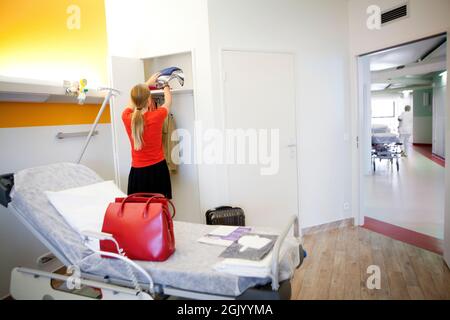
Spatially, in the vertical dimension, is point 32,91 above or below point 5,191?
above

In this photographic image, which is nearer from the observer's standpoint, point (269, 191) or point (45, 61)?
Result: point (45, 61)

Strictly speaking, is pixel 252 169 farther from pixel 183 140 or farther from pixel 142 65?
pixel 142 65

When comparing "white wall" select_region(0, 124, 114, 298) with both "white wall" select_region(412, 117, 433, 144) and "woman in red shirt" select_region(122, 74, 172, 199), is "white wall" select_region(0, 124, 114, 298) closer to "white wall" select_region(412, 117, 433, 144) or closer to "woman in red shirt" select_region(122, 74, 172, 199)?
"woman in red shirt" select_region(122, 74, 172, 199)

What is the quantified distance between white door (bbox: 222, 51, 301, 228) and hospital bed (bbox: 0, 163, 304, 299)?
1413 millimetres

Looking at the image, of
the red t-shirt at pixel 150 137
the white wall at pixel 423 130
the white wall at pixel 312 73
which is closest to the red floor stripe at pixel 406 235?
the white wall at pixel 312 73

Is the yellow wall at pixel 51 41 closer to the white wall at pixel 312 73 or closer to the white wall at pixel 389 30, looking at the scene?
the white wall at pixel 312 73

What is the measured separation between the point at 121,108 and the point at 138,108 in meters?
0.73

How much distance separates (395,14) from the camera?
313 centimetres

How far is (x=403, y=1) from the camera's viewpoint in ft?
9.93

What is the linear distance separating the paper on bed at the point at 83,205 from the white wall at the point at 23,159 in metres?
0.74

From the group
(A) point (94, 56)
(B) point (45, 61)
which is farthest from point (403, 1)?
(B) point (45, 61)

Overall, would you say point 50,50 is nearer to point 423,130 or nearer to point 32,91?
point 32,91

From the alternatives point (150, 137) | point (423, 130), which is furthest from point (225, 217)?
point (423, 130)

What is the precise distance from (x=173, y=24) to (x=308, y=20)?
1503 millimetres
